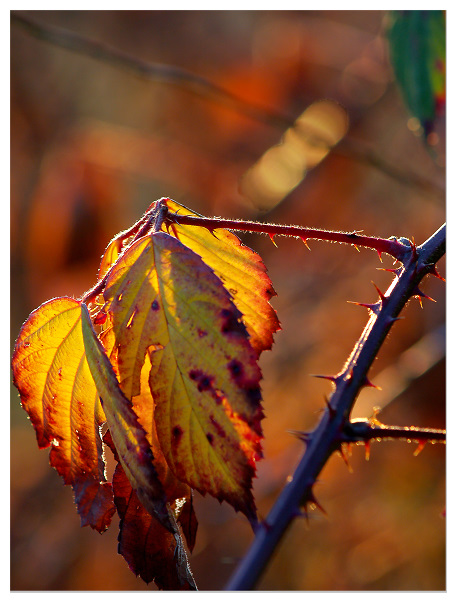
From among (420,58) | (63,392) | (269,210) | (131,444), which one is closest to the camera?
(131,444)

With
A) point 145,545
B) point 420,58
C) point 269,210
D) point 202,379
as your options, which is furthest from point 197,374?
point 269,210

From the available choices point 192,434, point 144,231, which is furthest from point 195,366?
point 144,231

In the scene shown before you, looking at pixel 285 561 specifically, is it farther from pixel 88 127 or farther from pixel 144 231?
pixel 88 127

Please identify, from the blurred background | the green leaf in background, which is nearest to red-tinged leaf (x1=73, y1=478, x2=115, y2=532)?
the green leaf in background

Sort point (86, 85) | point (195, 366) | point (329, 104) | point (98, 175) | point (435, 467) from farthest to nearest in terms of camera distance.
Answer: point (86, 85), point (98, 175), point (435, 467), point (329, 104), point (195, 366)

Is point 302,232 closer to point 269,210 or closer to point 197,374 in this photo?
point 197,374

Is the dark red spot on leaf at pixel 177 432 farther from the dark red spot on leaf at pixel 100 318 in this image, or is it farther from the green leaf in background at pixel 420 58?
the green leaf in background at pixel 420 58
